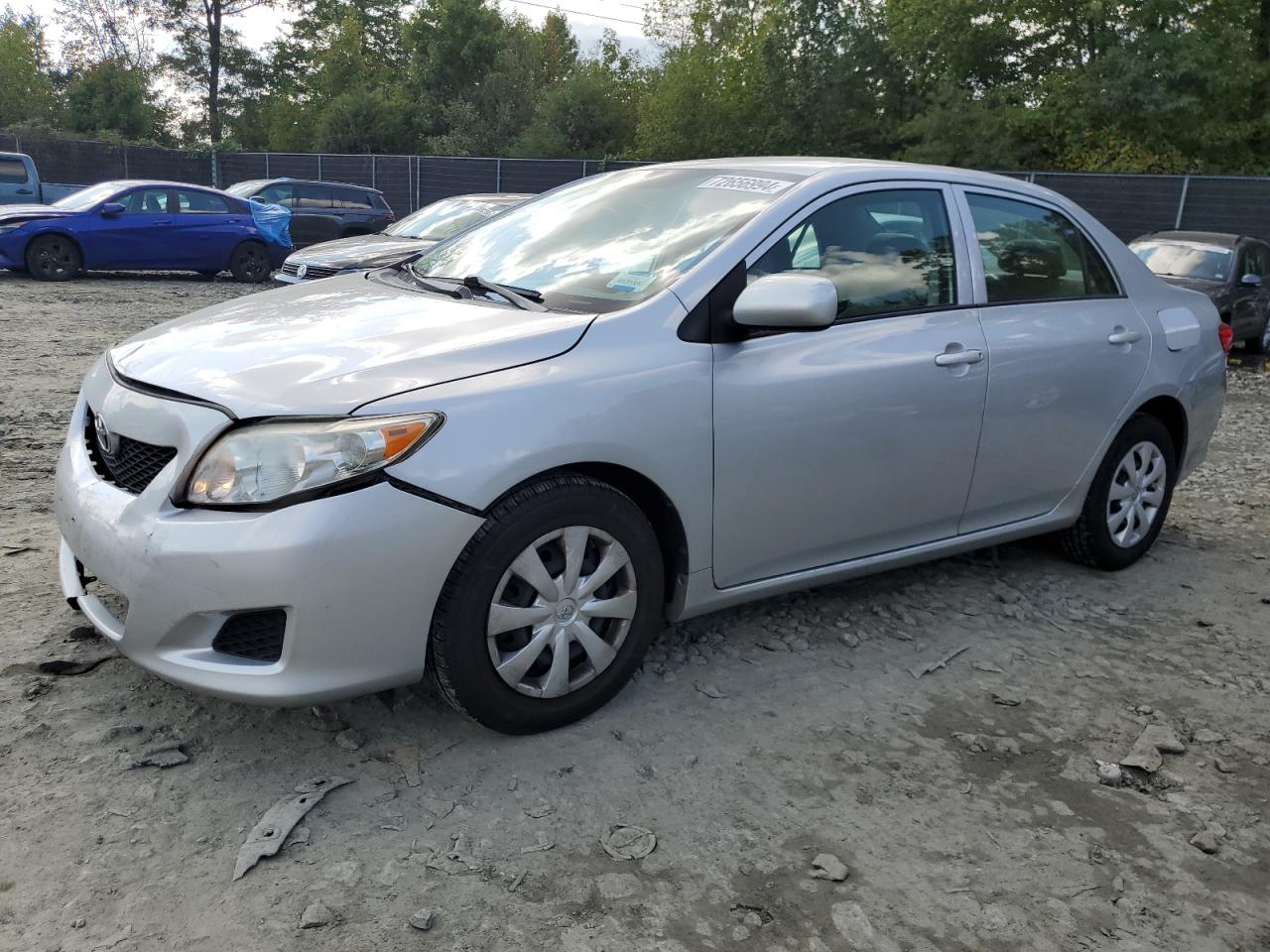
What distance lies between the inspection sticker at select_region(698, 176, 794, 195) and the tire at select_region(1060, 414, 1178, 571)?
194cm

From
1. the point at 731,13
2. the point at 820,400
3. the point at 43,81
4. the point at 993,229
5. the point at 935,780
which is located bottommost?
the point at 935,780

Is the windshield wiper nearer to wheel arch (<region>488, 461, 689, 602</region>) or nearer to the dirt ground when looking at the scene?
wheel arch (<region>488, 461, 689, 602</region>)

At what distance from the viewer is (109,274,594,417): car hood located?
275 centimetres

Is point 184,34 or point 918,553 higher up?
point 184,34

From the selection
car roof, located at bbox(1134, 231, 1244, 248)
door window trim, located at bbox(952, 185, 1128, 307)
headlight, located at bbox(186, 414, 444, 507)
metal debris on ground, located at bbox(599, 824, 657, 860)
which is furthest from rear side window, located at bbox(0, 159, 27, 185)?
metal debris on ground, located at bbox(599, 824, 657, 860)

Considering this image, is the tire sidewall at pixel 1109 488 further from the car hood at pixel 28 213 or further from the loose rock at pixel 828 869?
the car hood at pixel 28 213

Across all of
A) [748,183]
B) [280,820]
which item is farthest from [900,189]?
[280,820]

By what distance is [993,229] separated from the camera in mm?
4195

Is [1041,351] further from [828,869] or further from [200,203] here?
[200,203]

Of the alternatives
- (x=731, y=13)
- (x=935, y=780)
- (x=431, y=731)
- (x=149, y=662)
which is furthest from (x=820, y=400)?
(x=731, y=13)

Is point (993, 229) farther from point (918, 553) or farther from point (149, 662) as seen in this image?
point (149, 662)

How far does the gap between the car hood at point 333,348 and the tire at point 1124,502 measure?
8.50 feet

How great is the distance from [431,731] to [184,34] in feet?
170

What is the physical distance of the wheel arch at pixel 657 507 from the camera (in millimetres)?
3049
